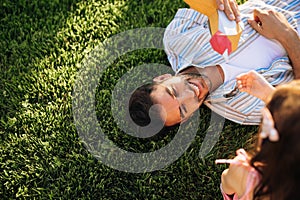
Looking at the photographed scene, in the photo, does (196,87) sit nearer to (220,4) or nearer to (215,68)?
(215,68)

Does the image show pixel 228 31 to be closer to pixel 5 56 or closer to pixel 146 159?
pixel 146 159

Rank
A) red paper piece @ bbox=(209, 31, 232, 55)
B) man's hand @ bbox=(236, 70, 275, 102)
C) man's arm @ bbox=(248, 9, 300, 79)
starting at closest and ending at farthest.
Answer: man's hand @ bbox=(236, 70, 275, 102), red paper piece @ bbox=(209, 31, 232, 55), man's arm @ bbox=(248, 9, 300, 79)

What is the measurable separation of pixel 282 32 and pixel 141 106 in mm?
905

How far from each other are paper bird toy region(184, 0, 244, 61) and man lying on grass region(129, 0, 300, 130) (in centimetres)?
25

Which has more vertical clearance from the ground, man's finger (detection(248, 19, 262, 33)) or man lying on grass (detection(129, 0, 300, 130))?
man's finger (detection(248, 19, 262, 33))

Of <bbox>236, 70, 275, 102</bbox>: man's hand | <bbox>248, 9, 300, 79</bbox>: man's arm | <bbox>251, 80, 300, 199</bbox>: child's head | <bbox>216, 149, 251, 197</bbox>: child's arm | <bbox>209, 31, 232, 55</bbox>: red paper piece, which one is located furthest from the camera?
<bbox>248, 9, 300, 79</bbox>: man's arm

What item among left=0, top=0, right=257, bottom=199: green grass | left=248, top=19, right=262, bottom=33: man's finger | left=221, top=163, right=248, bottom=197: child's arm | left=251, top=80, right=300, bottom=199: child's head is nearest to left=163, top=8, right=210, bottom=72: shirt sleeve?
left=0, top=0, right=257, bottom=199: green grass

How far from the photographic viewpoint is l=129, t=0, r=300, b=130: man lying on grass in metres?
2.64

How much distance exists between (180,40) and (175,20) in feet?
0.57

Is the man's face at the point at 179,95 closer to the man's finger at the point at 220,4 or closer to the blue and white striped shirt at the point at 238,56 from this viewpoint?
the blue and white striped shirt at the point at 238,56

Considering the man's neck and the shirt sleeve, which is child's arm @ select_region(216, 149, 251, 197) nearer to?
the man's neck

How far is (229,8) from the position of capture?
8.41 feet

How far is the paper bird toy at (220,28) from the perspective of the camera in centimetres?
250

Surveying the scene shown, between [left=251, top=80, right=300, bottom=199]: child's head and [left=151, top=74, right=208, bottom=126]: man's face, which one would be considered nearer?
[left=251, top=80, right=300, bottom=199]: child's head
